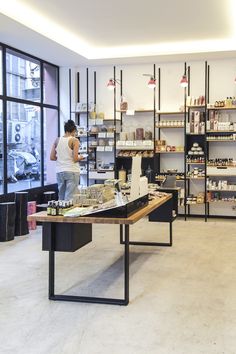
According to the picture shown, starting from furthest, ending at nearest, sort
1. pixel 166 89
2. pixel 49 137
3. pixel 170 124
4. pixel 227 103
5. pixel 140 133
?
pixel 49 137 → pixel 166 89 → pixel 140 133 → pixel 170 124 → pixel 227 103

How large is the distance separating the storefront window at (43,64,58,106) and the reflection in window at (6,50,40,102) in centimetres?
38

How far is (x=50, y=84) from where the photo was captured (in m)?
9.32

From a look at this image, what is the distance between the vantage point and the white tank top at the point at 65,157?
6.83 m

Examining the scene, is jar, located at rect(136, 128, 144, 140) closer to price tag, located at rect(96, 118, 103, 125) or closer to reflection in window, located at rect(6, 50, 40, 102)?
price tag, located at rect(96, 118, 103, 125)

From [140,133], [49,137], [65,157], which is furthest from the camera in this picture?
[49,137]

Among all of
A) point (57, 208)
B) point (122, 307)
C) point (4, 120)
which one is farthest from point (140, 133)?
point (122, 307)

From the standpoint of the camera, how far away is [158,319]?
147 inches

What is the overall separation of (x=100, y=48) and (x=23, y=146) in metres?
2.34

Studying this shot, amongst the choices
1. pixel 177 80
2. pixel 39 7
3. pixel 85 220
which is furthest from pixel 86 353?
pixel 177 80

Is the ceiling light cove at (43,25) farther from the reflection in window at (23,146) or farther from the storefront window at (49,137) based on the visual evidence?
the storefront window at (49,137)

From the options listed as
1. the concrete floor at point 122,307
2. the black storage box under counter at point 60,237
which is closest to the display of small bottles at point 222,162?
the concrete floor at point 122,307

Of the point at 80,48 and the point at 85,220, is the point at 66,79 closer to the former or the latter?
the point at 80,48

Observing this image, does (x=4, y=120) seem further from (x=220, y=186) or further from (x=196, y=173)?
(x=220, y=186)

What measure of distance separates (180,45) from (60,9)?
2817 mm
